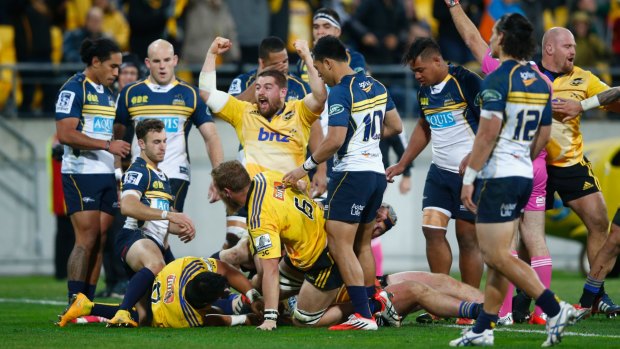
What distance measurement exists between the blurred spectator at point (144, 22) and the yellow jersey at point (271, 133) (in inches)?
299

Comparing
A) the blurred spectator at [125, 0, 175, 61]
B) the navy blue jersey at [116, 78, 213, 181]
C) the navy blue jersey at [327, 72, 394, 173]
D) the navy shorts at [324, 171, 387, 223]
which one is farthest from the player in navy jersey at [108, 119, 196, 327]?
the blurred spectator at [125, 0, 175, 61]

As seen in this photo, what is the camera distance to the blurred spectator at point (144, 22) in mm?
18719

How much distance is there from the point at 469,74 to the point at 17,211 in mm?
10703

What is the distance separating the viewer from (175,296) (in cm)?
1023

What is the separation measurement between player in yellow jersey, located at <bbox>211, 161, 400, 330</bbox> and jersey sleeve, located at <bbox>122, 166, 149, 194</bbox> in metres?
1.21

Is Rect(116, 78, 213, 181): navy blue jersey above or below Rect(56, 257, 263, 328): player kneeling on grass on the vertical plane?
above

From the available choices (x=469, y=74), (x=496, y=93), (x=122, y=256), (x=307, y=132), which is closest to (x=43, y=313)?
(x=122, y=256)

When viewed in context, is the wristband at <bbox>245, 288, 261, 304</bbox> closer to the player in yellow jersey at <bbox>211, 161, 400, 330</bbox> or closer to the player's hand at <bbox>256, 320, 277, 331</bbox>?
the player in yellow jersey at <bbox>211, 161, 400, 330</bbox>

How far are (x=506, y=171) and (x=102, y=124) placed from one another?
5.36 meters

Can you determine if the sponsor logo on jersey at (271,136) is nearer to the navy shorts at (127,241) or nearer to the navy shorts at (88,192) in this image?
the navy shorts at (127,241)

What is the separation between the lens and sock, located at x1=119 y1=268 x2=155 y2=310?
1045cm

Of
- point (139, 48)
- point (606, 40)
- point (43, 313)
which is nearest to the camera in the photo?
point (43, 313)

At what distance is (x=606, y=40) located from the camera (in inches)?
907

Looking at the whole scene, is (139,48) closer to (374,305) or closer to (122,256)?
(122,256)
